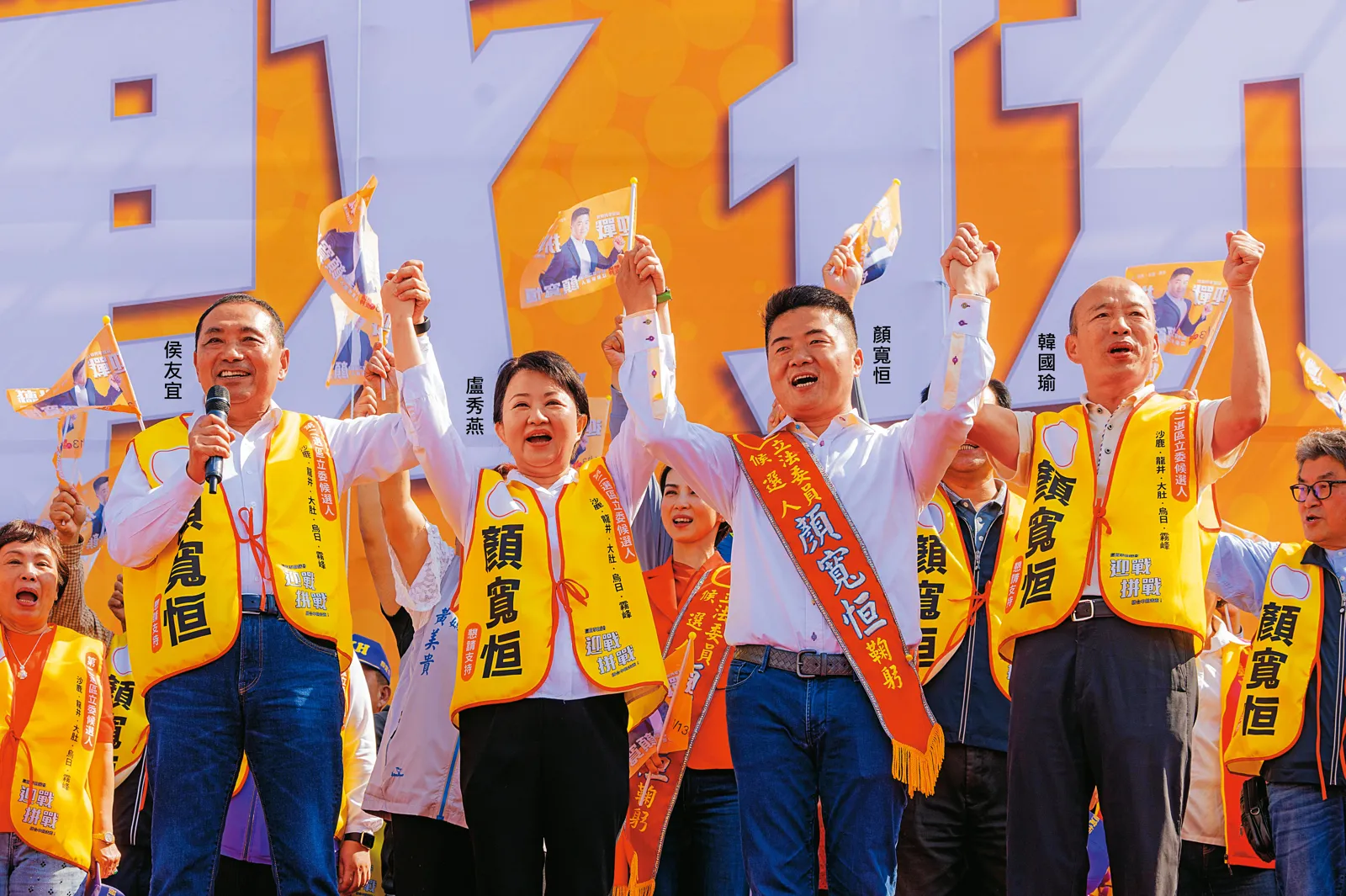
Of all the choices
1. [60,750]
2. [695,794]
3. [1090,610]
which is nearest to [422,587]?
[695,794]

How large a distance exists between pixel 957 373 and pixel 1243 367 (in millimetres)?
662

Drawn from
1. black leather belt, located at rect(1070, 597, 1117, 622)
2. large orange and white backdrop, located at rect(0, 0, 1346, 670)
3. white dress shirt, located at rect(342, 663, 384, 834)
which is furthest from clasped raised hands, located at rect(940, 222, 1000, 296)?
white dress shirt, located at rect(342, 663, 384, 834)

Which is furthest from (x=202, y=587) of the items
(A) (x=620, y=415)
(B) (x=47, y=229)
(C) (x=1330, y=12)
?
(C) (x=1330, y=12)

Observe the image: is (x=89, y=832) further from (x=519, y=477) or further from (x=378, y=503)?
(x=519, y=477)

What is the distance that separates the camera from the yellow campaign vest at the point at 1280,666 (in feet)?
12.1

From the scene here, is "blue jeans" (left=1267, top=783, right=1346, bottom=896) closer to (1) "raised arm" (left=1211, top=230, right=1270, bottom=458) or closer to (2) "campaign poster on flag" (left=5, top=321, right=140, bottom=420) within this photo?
(1) "raised arm" (left=1211, top=230, right=1270, bottom=458)

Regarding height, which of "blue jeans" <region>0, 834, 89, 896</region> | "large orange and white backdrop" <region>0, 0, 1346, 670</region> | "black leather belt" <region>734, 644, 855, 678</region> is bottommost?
"blue jeans" <region>0, 834, 89, 896</region>

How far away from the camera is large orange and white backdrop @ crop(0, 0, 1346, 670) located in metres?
4.79

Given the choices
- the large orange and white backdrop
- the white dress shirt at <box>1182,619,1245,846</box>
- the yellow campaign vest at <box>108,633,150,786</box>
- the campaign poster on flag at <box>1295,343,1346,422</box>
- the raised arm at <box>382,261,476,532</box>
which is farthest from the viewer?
the large orange and white backdrop

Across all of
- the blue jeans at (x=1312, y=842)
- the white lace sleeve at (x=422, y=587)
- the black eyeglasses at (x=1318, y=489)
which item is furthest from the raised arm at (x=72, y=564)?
the black eyeglasses at (x=1318, y=489)

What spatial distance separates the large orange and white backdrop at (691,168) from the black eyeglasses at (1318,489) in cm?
89

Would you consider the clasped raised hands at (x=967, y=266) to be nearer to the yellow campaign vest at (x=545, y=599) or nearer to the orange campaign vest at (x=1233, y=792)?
the yellow campaign vest at (x=545, y=599)

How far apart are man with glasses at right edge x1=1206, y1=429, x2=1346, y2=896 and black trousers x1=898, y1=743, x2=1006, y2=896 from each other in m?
0.76

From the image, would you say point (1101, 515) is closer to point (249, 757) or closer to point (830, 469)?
point (830, 469)
